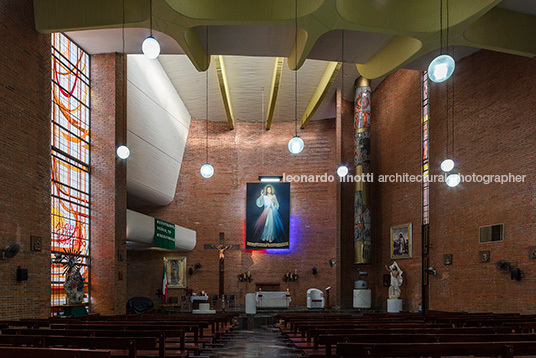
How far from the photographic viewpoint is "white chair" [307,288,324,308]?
816 inches

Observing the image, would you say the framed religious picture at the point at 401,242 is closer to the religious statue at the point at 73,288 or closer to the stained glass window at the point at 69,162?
the stained glass window at the point at 69,162

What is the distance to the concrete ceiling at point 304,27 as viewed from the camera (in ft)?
34.2

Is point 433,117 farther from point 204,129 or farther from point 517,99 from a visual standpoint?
point 204,129

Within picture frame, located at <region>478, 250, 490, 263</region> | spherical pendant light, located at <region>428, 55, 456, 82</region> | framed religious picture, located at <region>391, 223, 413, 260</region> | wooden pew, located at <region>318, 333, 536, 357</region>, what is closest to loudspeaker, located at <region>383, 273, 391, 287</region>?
framed religious picture, located at <region>391, 223, 413, 260</region>

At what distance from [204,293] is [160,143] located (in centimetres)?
641

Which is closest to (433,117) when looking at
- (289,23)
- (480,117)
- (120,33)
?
(480,117)

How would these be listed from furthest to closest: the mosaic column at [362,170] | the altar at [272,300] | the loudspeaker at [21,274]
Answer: the altar at [272,300] < the mosaic column at [362,170] < the loudspeaker at [21,274]

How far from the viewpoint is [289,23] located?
1063 centimetres

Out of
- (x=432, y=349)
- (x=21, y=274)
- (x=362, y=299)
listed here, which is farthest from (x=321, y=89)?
(x=432, y=349)

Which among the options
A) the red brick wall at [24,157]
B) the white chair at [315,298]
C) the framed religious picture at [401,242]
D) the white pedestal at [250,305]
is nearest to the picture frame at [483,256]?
the framed religious picture at [401,242]

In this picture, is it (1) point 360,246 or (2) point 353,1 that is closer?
(2) point 353,1

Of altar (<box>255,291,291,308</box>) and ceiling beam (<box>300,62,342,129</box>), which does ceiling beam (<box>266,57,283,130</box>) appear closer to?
ceiling beam (<box>300,62,342,129</box>)

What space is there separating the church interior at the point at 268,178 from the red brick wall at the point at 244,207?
0.29ft

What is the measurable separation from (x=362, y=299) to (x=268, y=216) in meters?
5.49
